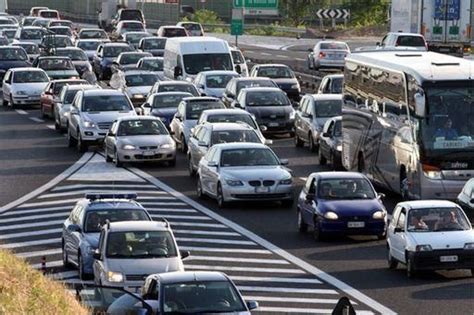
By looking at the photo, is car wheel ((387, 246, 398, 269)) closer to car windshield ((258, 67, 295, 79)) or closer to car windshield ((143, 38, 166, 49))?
car windshield ((258, 67, 295, 79))

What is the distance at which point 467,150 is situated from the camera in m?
37.8

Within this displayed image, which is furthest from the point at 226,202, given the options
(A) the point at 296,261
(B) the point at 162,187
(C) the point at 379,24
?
(C) the point at 379,24

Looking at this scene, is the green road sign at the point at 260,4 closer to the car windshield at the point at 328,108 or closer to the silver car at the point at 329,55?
the silver car at the point at 329,55

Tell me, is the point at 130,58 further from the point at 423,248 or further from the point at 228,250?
the point at 423,248

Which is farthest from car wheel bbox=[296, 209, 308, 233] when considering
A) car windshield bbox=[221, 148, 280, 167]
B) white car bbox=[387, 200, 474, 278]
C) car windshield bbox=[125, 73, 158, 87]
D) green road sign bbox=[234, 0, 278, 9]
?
green road sign bbox=[234, 0, 278, 9]

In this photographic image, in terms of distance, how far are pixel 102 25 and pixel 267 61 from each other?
40871 mm

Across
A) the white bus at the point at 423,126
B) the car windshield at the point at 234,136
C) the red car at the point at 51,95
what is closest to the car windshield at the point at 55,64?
the red car at the point at 51,95

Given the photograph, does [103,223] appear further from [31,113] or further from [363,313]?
[31,113]

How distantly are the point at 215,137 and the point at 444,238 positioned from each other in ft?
49.9

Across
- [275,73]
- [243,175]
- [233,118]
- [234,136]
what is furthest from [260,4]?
[243,175]

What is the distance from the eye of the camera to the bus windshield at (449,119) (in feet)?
124

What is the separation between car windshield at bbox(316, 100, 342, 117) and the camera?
49.9 meters

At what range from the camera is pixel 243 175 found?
39.0 meters

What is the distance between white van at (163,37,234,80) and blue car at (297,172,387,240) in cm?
2888
